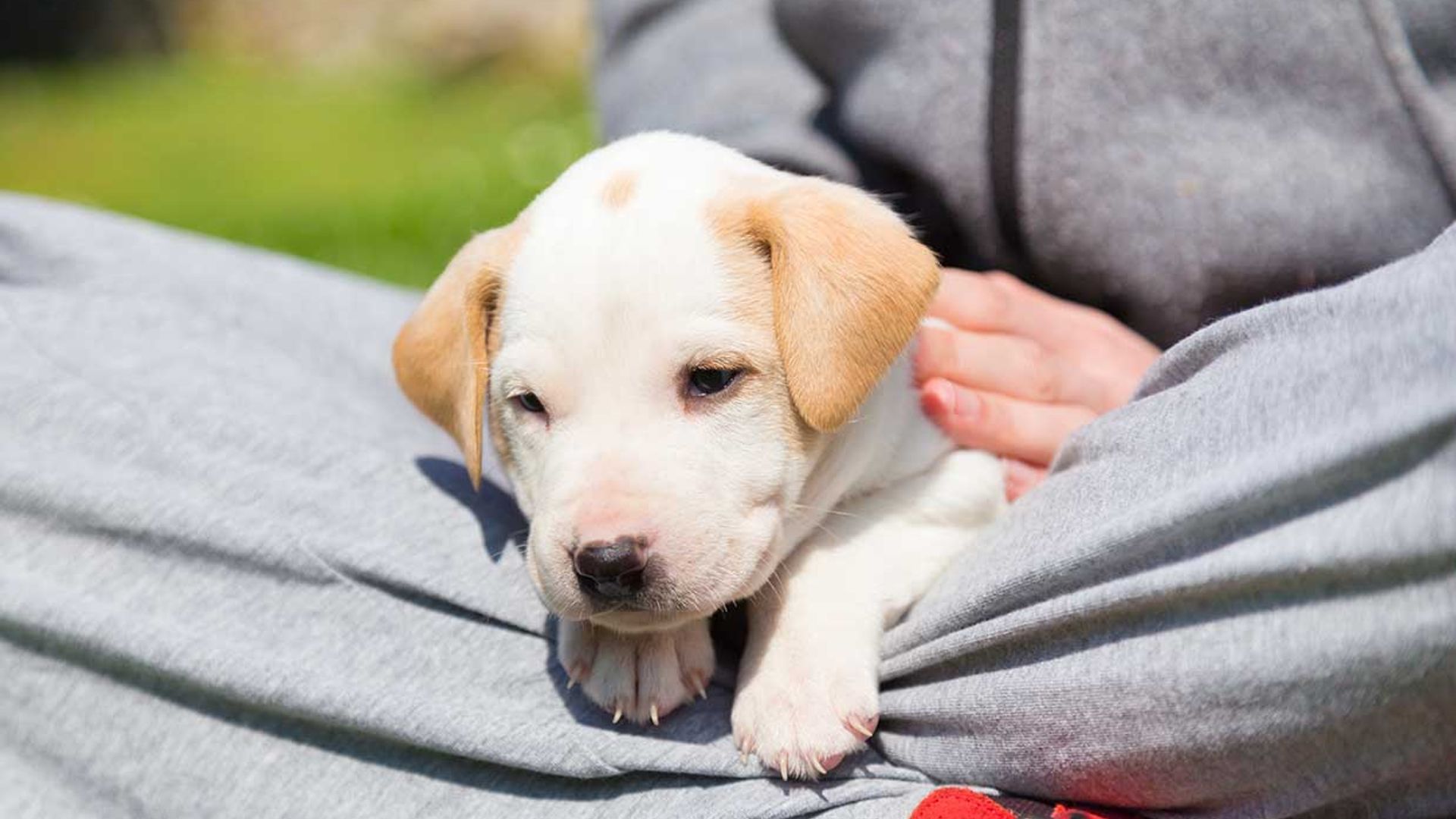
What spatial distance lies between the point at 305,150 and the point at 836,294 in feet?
34.4

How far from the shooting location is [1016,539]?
2.23m

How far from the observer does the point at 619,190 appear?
2.41 m

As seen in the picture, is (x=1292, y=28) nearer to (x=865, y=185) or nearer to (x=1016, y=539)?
(x=865, y=185)

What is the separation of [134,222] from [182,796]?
4.67 ft

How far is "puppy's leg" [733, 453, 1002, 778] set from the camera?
2.16 meters

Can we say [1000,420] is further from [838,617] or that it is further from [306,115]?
[306,115]

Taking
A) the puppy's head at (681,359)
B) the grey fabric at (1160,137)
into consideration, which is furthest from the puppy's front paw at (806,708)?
the grey fabric at (1160,137)

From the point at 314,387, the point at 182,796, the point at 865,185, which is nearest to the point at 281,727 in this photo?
the point at 182,796

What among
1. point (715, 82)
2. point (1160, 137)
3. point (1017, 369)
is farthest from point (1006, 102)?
point (715, 82)

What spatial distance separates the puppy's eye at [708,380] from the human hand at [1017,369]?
1.85 ft

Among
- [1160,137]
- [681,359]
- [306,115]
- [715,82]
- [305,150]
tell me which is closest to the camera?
[681,359]

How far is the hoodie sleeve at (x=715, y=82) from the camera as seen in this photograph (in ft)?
10.8

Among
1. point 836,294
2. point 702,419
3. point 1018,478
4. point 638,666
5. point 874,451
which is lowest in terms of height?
point 1018,478

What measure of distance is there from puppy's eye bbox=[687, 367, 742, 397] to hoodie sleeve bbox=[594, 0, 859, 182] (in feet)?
3.30
